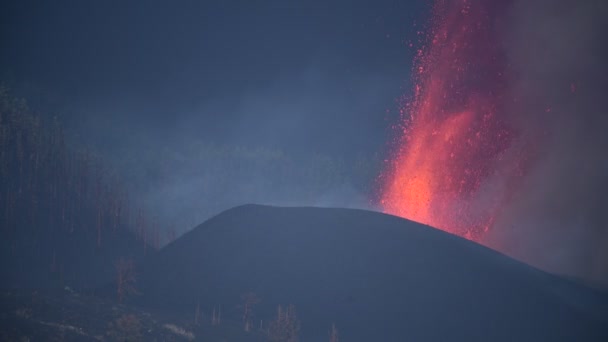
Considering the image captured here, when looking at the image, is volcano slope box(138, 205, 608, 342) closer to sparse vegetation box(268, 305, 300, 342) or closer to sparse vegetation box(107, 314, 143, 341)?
sparse vegetation box(268, 305, 300, 342)

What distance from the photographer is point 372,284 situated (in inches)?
2557

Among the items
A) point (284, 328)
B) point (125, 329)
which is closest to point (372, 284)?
point (284, 328)

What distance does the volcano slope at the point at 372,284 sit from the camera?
5612cm

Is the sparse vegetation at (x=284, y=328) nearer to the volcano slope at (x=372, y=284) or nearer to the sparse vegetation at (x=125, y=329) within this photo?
the volcano slope at (x=372, y=284)

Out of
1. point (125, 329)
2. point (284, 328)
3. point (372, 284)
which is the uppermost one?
point (372, 284)

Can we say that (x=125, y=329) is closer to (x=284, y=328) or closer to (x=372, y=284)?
(x=284, y=328)

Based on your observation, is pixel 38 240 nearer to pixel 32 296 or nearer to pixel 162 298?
pixel 162 298

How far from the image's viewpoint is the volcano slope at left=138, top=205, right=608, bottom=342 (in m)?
56.1

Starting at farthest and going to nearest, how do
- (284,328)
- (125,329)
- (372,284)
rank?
1. (372,284)
2. (284,328)
3. (125,329)

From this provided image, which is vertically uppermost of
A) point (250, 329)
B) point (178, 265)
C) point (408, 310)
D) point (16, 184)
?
point (16, 184)

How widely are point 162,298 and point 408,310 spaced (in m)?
37.4

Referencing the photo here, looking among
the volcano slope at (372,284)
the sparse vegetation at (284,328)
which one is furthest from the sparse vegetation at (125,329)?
the volcano slope at (372,284)

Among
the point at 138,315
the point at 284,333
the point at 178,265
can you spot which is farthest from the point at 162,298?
the point at 284,333

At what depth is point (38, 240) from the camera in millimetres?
120938
